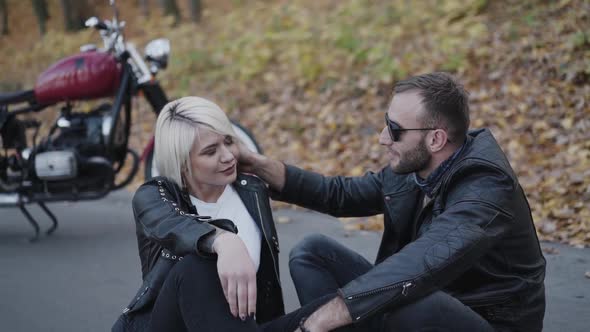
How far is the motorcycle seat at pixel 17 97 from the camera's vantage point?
17.7 ft

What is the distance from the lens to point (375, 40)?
851cm

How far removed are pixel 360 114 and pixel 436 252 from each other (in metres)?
5.27

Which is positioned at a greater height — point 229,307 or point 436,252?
point 436,252

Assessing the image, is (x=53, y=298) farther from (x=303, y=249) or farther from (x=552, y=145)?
(x=552, y=145)

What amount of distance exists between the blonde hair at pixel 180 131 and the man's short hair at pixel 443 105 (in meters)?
0.82

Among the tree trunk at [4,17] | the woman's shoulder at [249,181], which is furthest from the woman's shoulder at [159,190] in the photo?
the tree trunk at [4,17]

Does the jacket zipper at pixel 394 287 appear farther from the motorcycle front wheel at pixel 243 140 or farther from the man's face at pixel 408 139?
the motorcycle front wheel at pixel 243 140

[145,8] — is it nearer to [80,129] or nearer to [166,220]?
[80,129]

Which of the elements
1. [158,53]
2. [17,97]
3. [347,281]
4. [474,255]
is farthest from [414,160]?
[17,97]

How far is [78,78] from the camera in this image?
5.24 metres

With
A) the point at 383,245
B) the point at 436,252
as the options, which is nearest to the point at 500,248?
the point at 436,252

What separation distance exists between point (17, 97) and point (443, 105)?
13.0 feet

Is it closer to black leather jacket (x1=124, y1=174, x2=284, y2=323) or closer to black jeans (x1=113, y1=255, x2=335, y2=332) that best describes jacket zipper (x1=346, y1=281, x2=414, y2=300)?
black jeans (x1=113, y1=255, x2=335, y2=332)

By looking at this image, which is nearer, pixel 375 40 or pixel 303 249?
pixel 303 249
